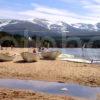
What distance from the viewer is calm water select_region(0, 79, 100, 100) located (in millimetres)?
17734

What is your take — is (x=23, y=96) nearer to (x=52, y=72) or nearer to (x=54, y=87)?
(x=54, y=87)

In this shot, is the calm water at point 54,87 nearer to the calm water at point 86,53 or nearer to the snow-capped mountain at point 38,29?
→ the calm water at point 86,53

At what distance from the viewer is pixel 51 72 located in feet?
81.4

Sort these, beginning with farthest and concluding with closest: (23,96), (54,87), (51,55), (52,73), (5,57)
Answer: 1. (51,55)
2. (5,57)
3. (52,73)
4. (54,87)
5. (23,96)

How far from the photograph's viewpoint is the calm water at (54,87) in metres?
17.7

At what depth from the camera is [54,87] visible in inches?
770

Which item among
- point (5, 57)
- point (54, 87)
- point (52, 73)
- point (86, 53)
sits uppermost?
point (5, 57)

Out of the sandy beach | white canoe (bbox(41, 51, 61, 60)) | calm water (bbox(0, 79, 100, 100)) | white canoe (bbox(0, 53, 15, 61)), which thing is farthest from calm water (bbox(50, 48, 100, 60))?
calm water (bbox(0, 79, 100, 100))

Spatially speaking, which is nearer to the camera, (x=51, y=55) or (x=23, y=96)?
(x=23, y=96)

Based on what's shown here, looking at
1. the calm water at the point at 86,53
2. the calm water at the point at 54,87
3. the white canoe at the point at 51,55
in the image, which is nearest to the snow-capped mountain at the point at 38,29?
the calm water at the point at 86,53

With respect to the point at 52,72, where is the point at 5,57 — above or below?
above

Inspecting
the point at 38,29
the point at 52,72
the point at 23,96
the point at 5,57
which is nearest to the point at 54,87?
the point at 23,96

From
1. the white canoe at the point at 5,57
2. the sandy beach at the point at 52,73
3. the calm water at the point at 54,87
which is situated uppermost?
Result: the white canoe at the point at 5,57

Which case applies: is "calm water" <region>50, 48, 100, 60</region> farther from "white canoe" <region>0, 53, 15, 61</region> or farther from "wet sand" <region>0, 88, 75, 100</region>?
"wet sand" <region>0, 88, 75, 100</region>
